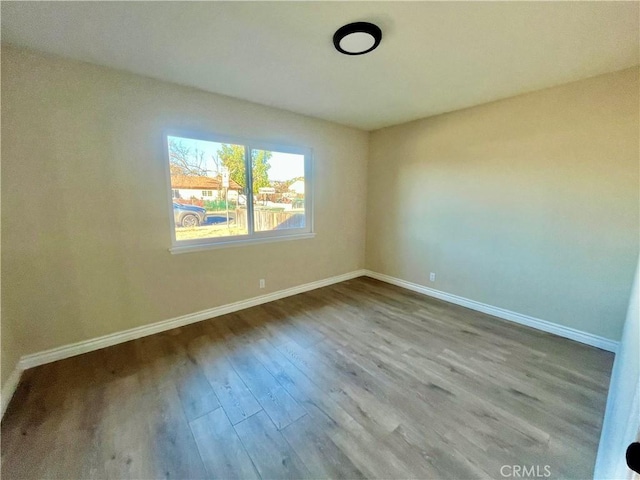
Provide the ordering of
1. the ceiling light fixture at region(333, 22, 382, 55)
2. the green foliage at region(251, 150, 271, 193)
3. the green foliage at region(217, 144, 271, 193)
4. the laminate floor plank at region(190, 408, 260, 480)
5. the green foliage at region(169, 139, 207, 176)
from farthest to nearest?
1. the green foliage at region(251, 150, 271, 193)
2. the green foliage at region(217, 144, 271, 193)
3. the green foliage at region(169, 139, 207, 176)
4. the ceiling light fixture at region(333, 22, 382, 55)
5. the laminate floor plank at region(190, 408, 260, 480)

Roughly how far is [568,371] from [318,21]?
3202mm

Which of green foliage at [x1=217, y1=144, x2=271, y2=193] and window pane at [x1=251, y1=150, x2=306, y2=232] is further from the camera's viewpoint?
window pane at [x1=251, y1=150, x2=306, y2=232]

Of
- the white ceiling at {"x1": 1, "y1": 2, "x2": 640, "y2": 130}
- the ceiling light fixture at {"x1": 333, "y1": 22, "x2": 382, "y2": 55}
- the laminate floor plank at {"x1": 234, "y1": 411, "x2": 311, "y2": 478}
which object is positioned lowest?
the laminate floor plank at {"x1": 234, "y1": 411, "x2": 311, "y2": 478}

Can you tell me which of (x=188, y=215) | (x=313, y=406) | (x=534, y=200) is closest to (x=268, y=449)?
(x=313, y=406)

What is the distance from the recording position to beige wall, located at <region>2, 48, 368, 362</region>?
1942 millimetres

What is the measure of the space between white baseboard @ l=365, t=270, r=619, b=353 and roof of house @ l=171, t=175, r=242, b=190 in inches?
117

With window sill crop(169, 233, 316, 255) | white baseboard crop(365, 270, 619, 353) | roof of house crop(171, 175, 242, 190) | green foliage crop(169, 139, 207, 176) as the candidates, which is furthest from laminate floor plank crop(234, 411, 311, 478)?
white baseboard crop(365, 270, 619, 353)

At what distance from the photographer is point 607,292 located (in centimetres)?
234

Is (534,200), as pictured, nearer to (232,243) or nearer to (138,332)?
(232,243)

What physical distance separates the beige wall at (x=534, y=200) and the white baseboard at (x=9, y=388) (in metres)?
4.14

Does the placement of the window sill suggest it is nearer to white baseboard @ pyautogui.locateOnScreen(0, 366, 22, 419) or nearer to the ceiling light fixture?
white baseboard @ pyautogui.locateOnScreen(0, 366, 22, 419)

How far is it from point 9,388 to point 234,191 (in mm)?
2336

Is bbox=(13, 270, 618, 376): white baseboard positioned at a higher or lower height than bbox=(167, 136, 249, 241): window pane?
lower

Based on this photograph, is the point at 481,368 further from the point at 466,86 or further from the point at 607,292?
the point at 466,86
